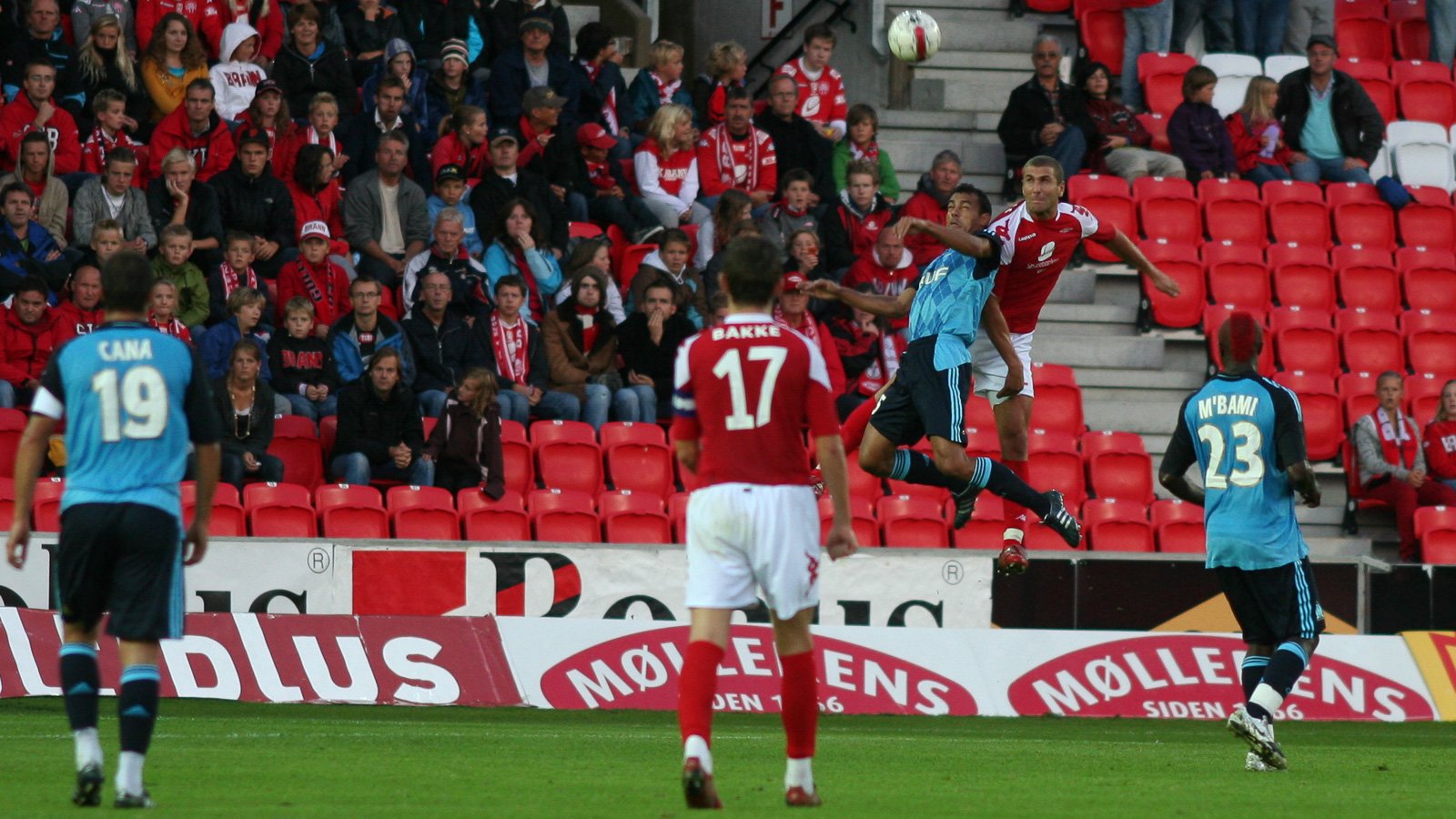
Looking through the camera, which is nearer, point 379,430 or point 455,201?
point 379,430

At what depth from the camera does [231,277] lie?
14945 mm

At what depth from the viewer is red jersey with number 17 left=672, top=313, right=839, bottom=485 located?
257 inches

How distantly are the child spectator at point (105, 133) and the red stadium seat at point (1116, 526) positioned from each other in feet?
25.4

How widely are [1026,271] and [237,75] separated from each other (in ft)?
26.7

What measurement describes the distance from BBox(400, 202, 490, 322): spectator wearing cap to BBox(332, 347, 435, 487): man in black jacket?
4.05 feet

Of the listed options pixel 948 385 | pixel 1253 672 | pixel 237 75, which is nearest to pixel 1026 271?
pixel 948 385

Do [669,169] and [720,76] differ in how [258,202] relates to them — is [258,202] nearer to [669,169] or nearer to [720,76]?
[669,169]

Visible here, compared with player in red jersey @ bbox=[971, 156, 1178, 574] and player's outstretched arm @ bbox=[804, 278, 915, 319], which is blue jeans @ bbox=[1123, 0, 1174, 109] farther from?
player's outstretched arm @ bbox=[804, 278, 915, 319]

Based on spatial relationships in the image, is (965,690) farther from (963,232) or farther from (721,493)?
(721,493)

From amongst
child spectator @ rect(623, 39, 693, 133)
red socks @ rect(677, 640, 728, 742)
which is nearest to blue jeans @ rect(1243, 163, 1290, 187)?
child spectator @ rect(623, 39, 693, 133)

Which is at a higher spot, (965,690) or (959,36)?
(959,36)

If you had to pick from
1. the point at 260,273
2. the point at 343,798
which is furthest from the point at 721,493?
the point at 260,273

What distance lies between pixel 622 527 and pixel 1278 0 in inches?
407

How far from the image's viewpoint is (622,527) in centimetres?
1465
